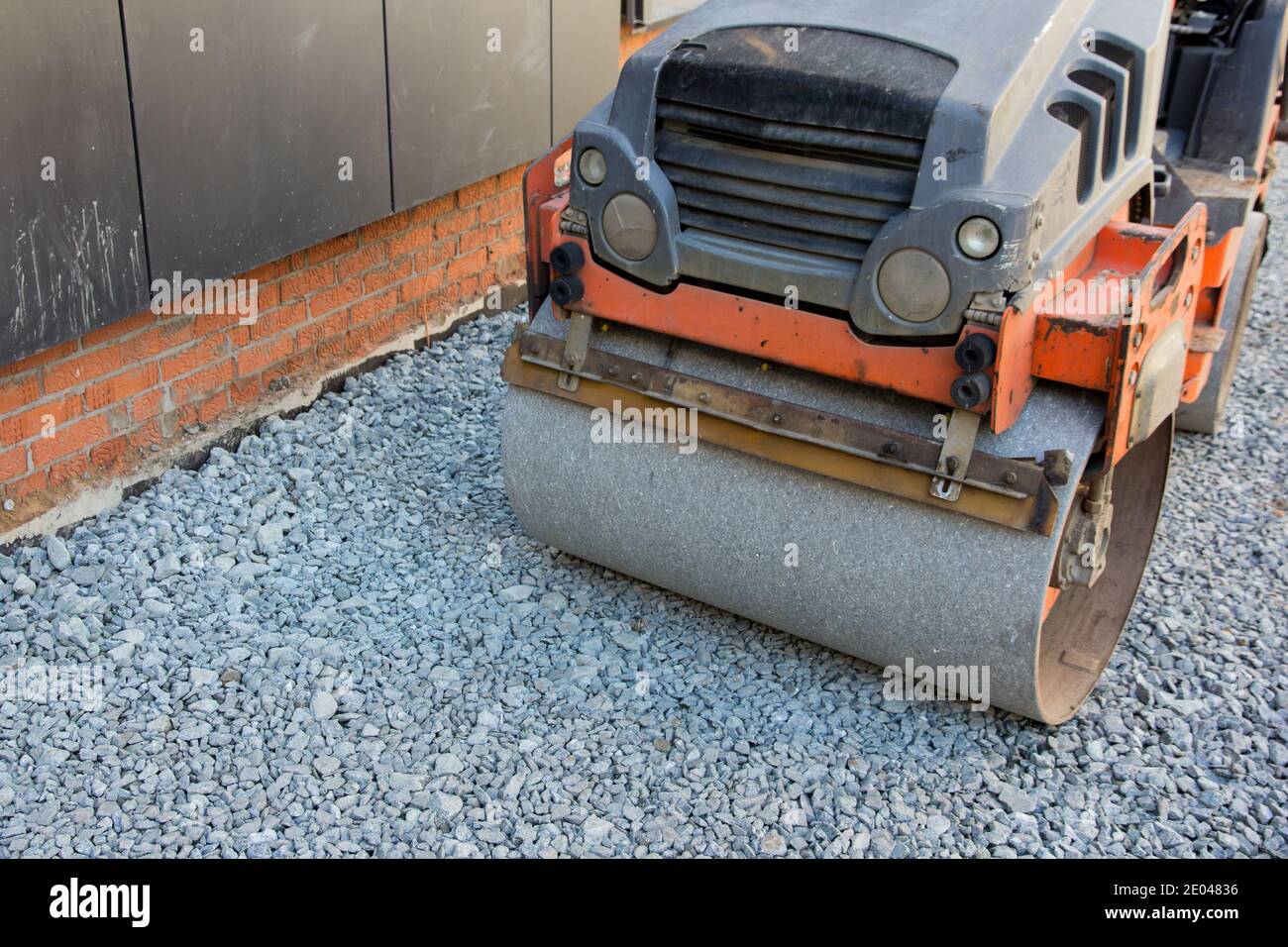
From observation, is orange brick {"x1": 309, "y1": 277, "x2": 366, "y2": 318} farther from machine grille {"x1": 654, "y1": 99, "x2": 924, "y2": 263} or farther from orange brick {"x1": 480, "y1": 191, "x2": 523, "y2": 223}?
machine grille {"x1": 654, "y1": 99, "x2": 924, "y2": 263}

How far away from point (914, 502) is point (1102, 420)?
19.2 inches

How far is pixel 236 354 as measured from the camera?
16.2 feet

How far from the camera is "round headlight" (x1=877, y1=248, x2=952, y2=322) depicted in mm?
3230

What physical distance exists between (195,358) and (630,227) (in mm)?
1928

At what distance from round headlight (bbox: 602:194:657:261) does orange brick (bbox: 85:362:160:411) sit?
184cm

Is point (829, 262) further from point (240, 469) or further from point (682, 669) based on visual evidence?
point (240, 469)

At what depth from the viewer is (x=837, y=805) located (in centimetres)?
343

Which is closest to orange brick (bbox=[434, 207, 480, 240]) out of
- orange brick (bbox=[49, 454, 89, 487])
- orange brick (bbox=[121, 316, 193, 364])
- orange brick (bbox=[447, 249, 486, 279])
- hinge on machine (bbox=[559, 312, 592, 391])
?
orange brick (bbox=[447, 249, 486, 279])

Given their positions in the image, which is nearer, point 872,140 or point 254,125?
point 872,140

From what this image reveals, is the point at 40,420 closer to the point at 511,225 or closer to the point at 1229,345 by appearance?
the point at 511,225

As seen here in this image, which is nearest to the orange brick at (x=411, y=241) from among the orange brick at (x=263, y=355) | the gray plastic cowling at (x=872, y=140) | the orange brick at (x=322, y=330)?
the orange brick at (x=322, y=330)

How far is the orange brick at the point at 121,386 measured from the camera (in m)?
4.41

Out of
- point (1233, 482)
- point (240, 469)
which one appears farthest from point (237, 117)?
point (1233, 482)

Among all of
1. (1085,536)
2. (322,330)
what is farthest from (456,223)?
(1085,536)
